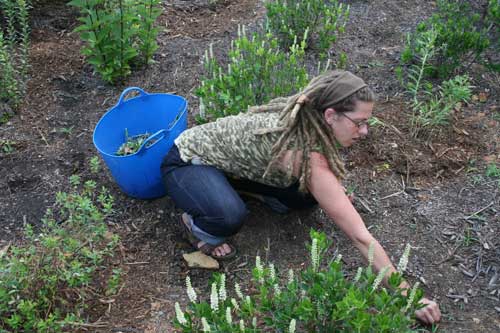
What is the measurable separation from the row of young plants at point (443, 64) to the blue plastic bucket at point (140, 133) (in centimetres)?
A: 164

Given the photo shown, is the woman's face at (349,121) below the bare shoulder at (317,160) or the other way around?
the other way around

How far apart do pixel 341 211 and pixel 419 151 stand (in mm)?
1382

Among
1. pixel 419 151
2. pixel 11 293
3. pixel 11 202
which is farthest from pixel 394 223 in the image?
pixel 11 202

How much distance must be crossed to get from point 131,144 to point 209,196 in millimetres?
888

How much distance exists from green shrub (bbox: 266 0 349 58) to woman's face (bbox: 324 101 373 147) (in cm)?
186

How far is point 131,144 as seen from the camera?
341 centimetres

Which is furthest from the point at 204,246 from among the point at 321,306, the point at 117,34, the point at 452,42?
the point at 452,42

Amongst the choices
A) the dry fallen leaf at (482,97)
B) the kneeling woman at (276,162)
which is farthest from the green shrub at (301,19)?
the kneeling woman at (276,162)

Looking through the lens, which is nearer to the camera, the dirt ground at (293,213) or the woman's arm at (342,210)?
the woman's arm at (342,210)

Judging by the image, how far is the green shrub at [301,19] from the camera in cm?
420

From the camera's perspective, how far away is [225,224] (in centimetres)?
279

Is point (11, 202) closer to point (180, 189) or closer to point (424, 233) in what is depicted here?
point (180, 189)

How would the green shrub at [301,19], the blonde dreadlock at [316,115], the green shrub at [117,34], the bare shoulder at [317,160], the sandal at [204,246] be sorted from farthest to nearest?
the green shrub at [301,19] → the green shrub at [117,34] → the sandal at [204,246] → the bare shoulder at [317,160] → the blonde dreadlock at [316,115]

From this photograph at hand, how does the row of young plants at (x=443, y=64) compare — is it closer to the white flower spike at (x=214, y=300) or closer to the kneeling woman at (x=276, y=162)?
the kneeling woman at (x=276, y=162)
